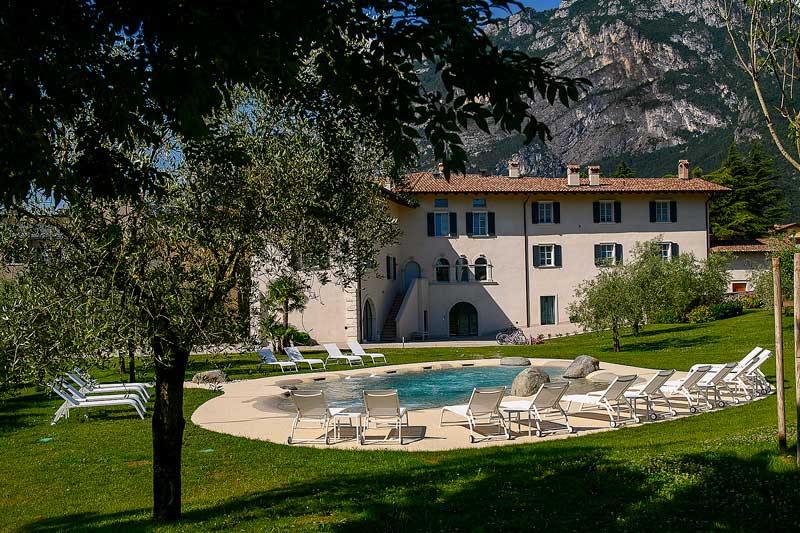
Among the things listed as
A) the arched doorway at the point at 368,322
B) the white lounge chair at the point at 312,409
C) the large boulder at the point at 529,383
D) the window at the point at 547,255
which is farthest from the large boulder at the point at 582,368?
the window at the point at 547,255

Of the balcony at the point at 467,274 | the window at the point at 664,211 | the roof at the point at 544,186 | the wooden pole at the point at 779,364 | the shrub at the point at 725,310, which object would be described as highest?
the roof at the point at 544,186

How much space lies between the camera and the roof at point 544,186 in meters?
36.2

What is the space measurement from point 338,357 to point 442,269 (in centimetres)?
1556

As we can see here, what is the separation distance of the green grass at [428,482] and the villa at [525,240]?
2532cm

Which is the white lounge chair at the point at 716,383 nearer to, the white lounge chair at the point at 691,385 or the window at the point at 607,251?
the white lounge chair at the point at 691,385

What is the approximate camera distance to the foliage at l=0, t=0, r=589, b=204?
11.1 ft

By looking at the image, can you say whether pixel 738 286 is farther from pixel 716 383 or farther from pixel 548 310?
pixel 716 383

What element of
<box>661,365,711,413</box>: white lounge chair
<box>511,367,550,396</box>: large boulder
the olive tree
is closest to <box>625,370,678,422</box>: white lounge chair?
<box>661,365,711,413</box>: white lounge chair

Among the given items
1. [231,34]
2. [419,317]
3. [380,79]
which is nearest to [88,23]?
[231,34]

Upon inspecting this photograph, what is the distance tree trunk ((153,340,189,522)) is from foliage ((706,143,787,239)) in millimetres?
50146

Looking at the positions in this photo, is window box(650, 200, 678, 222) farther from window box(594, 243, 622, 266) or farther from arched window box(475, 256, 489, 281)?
arched window box(475, 256, 489, 281)

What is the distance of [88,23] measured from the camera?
151 inches

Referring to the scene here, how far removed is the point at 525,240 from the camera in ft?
122

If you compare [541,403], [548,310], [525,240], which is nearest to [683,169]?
[525,240]
